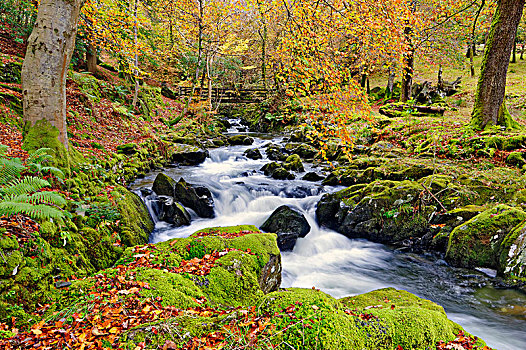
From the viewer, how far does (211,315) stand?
2641 millimetres

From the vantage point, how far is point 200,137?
18781 millimetres

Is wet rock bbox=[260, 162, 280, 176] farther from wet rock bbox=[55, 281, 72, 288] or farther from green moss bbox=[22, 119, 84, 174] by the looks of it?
wet rock bbox=[55, 281, 72, 288]

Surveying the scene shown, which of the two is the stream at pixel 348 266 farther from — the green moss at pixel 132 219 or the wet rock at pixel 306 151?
the wet rock at pixel 306 151

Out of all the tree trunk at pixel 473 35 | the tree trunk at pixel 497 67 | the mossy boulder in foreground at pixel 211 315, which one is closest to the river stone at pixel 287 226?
the mossy boulder in foreground at pixel 211 315

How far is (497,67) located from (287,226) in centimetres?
908

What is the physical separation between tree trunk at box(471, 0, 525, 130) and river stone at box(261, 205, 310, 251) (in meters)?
7.61

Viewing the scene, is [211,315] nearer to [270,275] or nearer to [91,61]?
[270,275]

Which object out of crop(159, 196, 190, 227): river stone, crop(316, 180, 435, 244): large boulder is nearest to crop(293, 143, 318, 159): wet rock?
crop(316, 180, 435, 244): large boulder

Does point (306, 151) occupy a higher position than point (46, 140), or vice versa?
point (46, 140)

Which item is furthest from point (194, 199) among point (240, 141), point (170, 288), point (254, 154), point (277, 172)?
point (240, 141)

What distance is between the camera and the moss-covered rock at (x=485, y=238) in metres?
6.05

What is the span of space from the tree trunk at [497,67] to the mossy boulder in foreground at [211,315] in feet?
30.1

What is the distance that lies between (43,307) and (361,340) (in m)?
3.28

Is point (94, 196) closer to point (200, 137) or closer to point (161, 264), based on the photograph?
point (161, 264)
